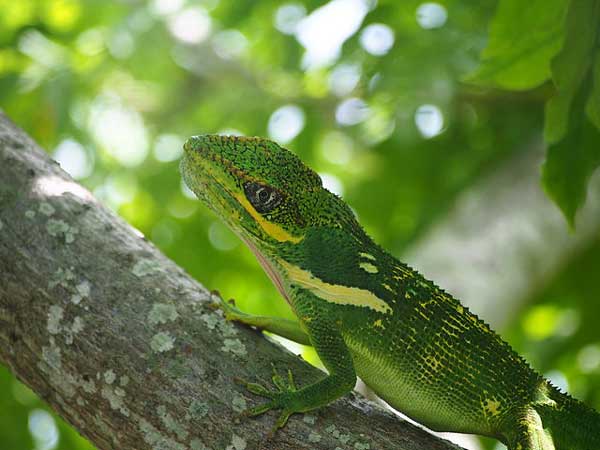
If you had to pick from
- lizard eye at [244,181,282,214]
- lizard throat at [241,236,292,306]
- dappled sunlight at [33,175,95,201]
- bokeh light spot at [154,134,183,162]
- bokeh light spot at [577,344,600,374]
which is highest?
bokeh light spot at [577,344,600,374]

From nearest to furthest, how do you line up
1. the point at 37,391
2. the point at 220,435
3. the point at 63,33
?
the point at 220,435 → the point at 37,391 → the point at 63,33

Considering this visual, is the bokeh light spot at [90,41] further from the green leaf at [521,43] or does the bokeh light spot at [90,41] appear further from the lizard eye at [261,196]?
the green leaf at [521,43]

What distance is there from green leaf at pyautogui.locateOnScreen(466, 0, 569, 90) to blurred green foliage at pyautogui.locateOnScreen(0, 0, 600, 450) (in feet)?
6.21

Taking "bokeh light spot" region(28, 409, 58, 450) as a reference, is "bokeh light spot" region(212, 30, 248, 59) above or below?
above

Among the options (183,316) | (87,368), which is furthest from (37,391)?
(183,316)

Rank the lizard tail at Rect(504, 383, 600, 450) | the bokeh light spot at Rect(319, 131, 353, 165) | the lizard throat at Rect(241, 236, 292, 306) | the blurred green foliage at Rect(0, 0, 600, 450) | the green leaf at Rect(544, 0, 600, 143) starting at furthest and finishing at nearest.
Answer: the bokeh light spot at Rect(319, 131, 353, 165), the blurred green foliage at Rect(0, 0, 600, 450), the lizard throat at Rect(241, 236, 292, 306), the lizard tail at Rect(504, 383, 600, 450), the green leaf at Rect(544, 0, 600, 143)

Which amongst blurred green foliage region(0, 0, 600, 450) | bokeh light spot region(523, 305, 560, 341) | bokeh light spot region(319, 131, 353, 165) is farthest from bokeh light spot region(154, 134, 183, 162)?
bokeh light spot region(523, 305, 560, 341)

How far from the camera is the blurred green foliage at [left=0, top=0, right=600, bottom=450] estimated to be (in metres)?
5.41

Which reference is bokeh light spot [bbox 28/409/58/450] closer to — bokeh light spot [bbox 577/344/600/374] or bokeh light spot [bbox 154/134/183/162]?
bokeh light spot [bbox 154/134/183/162]

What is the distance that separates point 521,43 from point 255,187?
1178 millimetres

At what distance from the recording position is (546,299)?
6895 millimetres

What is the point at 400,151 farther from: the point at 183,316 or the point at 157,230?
the point at 183,316

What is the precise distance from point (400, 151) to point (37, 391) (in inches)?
176

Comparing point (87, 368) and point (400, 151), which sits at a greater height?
point (400, 151)
